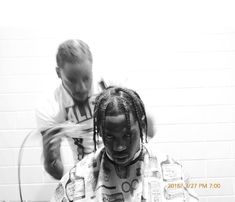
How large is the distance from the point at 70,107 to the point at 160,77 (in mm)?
478

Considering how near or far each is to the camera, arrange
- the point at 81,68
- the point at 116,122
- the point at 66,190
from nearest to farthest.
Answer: the point at 116,122 → the point at 66,190 → the point at 81,68

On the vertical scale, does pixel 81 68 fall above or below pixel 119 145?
above

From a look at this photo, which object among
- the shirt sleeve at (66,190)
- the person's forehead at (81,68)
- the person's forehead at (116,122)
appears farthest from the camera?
the person's forehead at (81,68)

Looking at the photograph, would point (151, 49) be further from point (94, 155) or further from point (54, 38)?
point (94, 155)

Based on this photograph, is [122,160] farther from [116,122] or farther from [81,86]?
[81,86]

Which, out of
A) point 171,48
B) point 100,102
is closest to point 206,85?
point 171,48

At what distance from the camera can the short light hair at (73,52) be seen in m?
1.86

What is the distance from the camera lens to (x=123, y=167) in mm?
1544

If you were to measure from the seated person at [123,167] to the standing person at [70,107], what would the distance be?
28cm

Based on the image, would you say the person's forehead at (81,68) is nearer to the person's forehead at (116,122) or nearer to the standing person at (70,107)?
the standing person at (70,107)

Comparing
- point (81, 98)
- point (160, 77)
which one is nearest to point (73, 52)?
point (81, 98)

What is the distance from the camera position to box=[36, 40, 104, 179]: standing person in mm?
1862

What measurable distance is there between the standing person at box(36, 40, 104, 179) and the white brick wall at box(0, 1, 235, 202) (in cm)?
4

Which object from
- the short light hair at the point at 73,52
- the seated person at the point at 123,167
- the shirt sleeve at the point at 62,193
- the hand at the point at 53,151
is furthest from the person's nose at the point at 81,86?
the shirt sleeve at the point at 62,193
